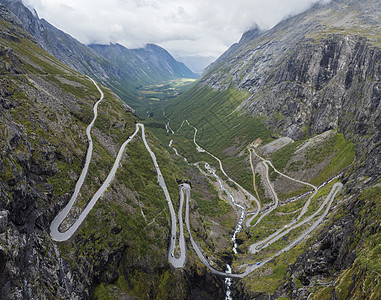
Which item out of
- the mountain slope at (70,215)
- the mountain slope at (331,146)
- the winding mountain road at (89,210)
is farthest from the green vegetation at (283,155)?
the winding mountain road at (89,210)

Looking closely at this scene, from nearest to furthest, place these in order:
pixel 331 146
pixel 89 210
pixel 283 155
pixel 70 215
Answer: pixel 70 215, pixel 89 210, pixel 331 146, pixel 283 155

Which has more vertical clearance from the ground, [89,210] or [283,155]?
[283,155]

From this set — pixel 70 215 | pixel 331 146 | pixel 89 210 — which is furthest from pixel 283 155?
pixel 70 215

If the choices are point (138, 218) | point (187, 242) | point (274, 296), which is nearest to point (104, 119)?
point (138, 218)

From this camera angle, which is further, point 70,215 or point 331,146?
point 331,146

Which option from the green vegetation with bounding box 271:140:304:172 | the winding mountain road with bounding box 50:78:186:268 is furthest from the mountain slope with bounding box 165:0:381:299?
the winding mountain road with bounding box 50:78:186:268

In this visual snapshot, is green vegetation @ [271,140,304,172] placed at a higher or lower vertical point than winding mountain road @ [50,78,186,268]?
higher

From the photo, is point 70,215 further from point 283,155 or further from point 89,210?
point 283,155

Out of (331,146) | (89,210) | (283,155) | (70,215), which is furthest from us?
(283,155)

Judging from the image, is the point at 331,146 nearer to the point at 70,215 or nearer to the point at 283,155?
the point at 283,155

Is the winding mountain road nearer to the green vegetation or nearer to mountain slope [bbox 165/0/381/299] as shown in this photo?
mountain slope [bbox 165/0/381/299]

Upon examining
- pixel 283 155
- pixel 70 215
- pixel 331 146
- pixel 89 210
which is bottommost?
pixel 70 215
